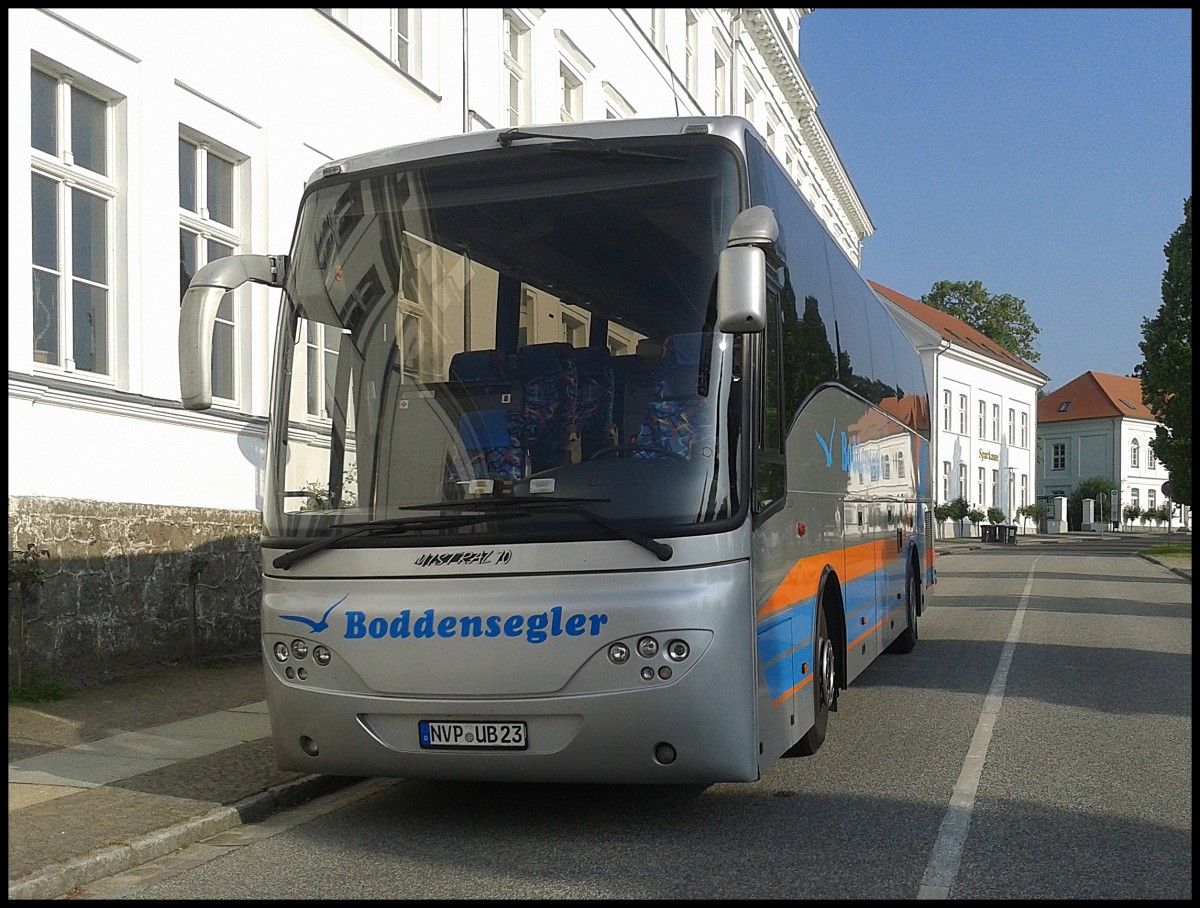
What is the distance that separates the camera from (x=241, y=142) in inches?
567

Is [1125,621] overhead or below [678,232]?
below

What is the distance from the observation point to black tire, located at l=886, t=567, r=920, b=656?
45.3 feet

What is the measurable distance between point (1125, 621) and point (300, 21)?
43.4 feet

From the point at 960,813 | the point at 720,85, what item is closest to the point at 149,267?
the point at 960,813

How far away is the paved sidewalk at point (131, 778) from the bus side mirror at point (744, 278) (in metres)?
3.48

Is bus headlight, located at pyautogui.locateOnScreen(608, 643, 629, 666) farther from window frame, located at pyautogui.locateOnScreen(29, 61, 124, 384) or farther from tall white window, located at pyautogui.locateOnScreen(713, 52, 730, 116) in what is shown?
tall white window, located at pyautogui.locateOnScreen(713, 52, 730, 116)

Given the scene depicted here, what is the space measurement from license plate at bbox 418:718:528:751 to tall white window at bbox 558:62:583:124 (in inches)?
792

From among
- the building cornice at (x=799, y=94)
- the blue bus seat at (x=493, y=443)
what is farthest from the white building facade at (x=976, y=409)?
the blue bus seat at (x=493, y=443)

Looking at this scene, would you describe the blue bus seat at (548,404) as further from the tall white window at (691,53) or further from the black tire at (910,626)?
the tall white window at (691,53)

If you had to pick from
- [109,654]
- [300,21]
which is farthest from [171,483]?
[300,21]

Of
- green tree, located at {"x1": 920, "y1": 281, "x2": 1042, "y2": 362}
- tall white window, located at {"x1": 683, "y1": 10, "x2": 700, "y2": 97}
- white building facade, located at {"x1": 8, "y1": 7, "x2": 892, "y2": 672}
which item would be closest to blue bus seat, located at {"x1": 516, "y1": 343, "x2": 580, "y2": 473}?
white building facade, located at {"x1": 8, "y1": 7, "x2": 892, "y2": 672}

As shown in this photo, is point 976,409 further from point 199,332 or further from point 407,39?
point 199,332

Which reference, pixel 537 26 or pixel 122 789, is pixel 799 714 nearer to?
pixel 122 789

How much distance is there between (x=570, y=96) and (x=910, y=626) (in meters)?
14.8
